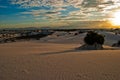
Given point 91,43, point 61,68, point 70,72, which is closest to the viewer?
point 70,72

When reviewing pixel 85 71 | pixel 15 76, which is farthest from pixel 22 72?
pixel 85 71

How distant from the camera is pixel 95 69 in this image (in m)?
11.9

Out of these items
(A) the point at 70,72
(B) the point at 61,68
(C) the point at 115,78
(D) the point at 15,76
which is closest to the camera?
(C) the point at 115,78

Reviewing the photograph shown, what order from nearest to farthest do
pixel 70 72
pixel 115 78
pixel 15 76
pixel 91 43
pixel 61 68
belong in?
pixel 115 78 → pixel 15 76 → pixel 70 72 → pixel 61 68 → pixel 91 43

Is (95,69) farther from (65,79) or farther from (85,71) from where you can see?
(65,79)

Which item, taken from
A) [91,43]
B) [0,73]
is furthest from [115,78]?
[91,43]

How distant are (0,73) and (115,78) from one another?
18.2 ft

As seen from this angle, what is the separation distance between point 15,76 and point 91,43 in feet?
59.9

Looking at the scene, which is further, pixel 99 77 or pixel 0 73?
pixel 0 73

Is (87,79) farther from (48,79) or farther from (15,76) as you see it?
(15,76)

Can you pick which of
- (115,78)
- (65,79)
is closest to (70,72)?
(65,79)

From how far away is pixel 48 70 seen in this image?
11.8 meters

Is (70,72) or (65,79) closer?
(65,79)

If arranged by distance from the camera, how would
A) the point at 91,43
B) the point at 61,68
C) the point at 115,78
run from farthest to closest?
→ 1. the point at 91,43
2. the point at 61,68
3. the point at 115,78
